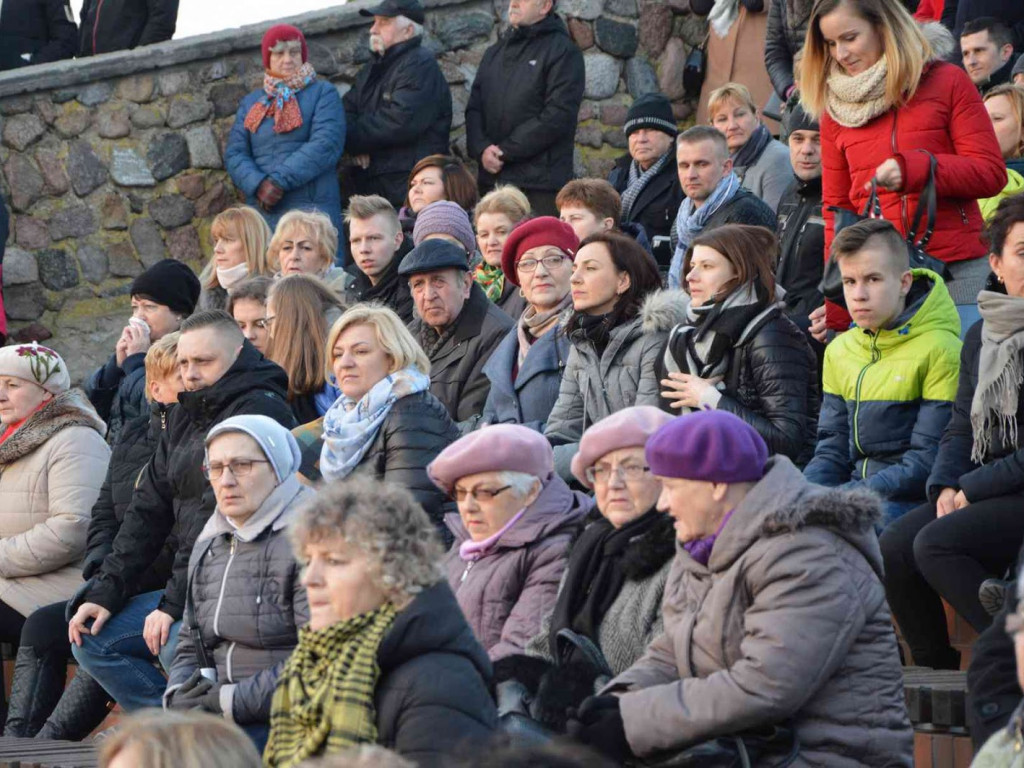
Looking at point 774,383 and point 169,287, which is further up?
point 169,287

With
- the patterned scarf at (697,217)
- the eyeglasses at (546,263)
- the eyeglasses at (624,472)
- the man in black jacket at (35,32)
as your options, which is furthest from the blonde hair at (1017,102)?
the man in black jacket at (35,32)

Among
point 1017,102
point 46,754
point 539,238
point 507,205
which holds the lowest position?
point 46,754

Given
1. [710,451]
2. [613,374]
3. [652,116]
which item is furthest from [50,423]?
[710,451]

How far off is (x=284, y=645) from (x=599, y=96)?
7.29 m

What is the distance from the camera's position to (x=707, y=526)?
432 centimetres

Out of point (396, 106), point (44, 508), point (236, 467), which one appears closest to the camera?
point (236, 467)

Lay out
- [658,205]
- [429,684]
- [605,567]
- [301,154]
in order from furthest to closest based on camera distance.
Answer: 1. [301,154]
2. [658,205]
3. [605,567]
4. [429,684]

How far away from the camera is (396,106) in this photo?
1092cm

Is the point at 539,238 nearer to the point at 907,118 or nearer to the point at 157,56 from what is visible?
the point at 907,118

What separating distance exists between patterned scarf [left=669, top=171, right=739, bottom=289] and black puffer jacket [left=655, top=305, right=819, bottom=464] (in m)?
2.02

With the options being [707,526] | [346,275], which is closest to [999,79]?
[346,275]

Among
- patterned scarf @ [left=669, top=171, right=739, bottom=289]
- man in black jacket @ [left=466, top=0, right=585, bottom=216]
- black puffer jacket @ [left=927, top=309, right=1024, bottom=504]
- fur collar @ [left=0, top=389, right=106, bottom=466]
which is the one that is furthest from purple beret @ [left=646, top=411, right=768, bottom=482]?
man in black jacket @ [left=466, top=0, right=585, bottom=216]

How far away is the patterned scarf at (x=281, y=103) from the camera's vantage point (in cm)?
1082

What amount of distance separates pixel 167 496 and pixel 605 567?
2.52 metres
